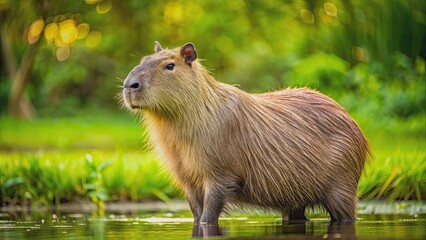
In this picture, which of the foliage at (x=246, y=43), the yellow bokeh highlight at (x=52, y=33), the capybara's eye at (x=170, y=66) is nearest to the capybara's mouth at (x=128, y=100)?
the capybara's eye at (x=170, y=66)

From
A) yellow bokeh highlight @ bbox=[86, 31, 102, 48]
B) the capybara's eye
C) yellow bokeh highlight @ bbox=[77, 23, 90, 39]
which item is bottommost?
the capybara's eye

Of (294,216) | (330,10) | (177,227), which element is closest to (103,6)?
(330,10)

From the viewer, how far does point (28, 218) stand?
7.20m

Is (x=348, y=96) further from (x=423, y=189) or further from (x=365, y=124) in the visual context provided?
(x=423, y=189)

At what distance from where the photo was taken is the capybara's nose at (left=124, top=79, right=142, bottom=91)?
241 inches

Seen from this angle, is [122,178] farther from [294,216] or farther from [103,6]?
[103,6]

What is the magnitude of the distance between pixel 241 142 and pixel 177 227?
2.28 feet

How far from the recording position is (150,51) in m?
24.0

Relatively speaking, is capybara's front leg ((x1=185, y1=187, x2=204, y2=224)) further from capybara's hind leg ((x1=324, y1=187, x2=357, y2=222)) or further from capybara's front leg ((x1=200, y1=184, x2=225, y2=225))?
capybara's hind leg ((x1=324, y1=187, x2=357, y2=222))

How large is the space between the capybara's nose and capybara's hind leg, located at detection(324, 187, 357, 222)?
1.48 metres

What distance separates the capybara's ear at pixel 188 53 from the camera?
6.34 m

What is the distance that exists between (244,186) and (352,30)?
7.87m

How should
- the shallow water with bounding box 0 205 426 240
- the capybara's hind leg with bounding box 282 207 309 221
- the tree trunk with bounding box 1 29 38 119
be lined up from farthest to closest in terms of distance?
the tree trunk with bounding box 1 29 38 119, the capybara's hind leg with bounding box 282 207 309 221, the shallow water with bounding box 0 205 426 240

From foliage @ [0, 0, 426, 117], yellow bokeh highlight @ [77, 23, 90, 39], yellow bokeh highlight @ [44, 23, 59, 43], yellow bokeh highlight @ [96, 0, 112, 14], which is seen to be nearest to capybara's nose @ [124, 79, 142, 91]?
foliage @ [0, 0, 426, 117]
